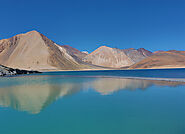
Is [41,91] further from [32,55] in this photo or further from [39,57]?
[32,55]

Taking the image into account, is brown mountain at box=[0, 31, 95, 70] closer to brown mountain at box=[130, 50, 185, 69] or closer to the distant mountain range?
the distant mountain range

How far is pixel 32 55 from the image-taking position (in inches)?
6880

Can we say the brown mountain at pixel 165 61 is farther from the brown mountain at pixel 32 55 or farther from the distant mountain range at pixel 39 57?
the brown mountain at pixel 32 55

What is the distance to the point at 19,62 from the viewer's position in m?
167

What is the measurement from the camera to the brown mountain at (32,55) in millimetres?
164625

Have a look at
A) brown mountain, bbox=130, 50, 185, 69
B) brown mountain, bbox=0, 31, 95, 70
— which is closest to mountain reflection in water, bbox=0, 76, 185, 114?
brown mountain, bbox=0, 31, 95, 70

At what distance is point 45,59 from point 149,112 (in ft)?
562

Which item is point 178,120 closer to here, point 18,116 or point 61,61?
point 18,116

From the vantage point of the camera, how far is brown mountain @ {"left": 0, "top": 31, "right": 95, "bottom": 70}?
164625 millimetres

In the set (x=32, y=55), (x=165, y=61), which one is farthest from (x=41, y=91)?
(x=165, y=61)

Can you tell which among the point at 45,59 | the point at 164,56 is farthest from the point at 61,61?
the point at 164,56

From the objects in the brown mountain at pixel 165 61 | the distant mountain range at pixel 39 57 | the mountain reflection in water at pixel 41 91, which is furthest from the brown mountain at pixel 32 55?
the mountain reflection in water at pixel 41 91

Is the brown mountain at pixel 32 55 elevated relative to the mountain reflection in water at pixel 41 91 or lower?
elevated

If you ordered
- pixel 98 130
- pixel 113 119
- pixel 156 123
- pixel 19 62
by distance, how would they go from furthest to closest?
pixel 19 62 → pixel 113 119 → pixel 156 123 → pixel 98 130
